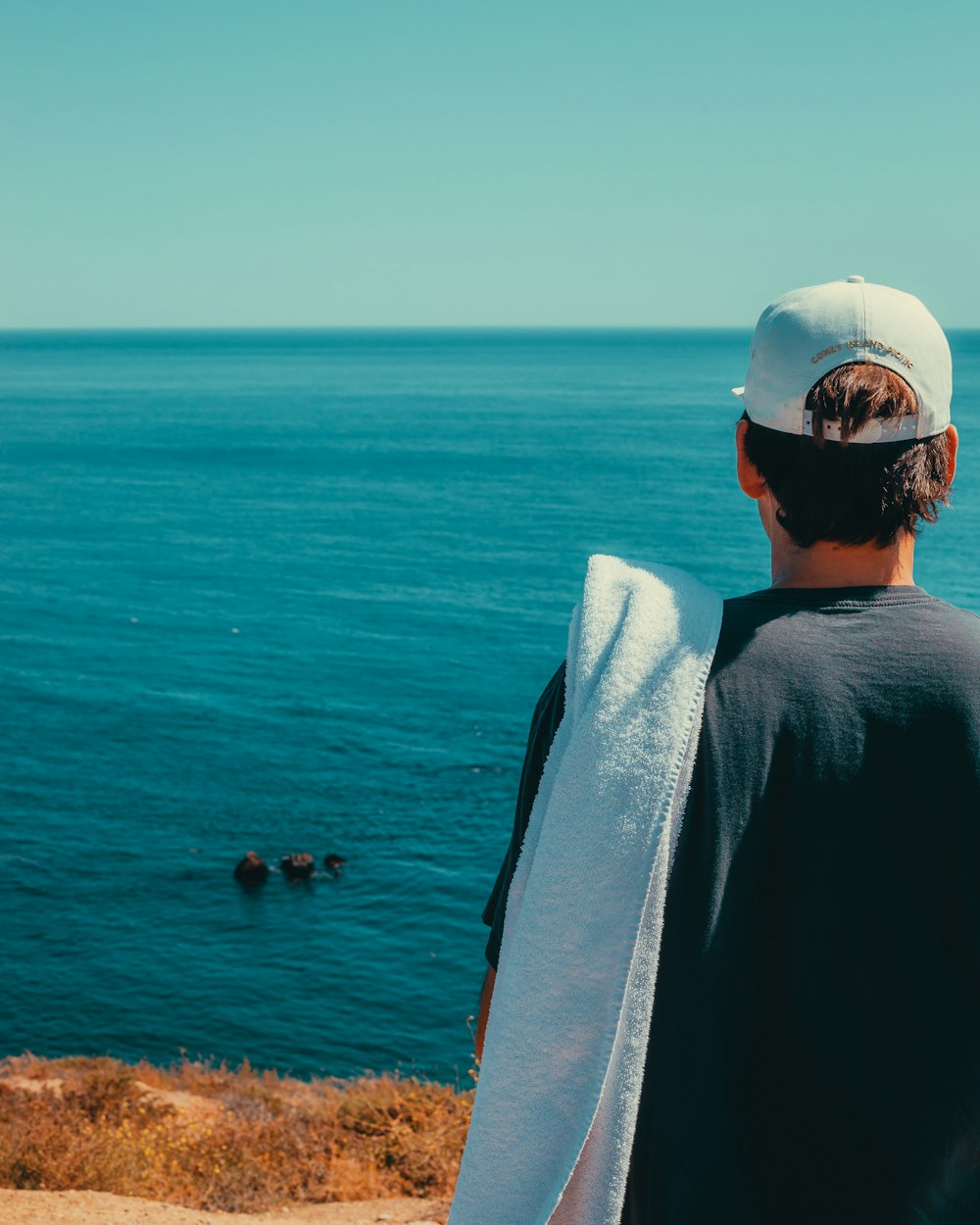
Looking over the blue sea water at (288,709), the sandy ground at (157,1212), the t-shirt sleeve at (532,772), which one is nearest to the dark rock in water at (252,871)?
the blue sea water at (288,709)

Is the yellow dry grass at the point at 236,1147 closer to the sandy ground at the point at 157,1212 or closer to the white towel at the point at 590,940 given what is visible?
the sandy ground at the point at 157,1212

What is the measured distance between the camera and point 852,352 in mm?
1604

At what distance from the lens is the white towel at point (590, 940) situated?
148 centimetres

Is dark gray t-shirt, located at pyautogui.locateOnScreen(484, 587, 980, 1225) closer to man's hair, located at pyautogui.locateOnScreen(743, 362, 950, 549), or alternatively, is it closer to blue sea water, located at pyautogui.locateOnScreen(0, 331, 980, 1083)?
man's hair, located at pyautogui.locateOnScreen(743, 362, 950, 549)

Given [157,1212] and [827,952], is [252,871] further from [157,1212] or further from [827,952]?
[827,952]

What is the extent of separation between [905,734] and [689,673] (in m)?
0.28

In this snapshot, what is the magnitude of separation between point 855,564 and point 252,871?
2612 centimetres

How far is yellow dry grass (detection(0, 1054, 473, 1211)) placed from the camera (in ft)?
27.3

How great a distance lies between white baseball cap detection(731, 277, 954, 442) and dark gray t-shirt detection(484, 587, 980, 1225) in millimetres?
304

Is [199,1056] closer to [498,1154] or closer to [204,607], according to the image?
[498,1154]

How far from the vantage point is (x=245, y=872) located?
2644 centimetres

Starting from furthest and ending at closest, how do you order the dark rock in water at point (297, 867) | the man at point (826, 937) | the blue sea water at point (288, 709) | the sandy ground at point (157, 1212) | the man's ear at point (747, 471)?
the dark rock in water at point (297, 867) < the blue sea water at point (288, 709) < the sandy ground at point (157, 1212) < the man's ear at point (747, 471) < the man at point (826, 937)

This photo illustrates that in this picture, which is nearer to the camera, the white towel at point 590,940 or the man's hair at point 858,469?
the white towel at point 590,940

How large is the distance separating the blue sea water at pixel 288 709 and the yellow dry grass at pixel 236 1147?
6482 mm
